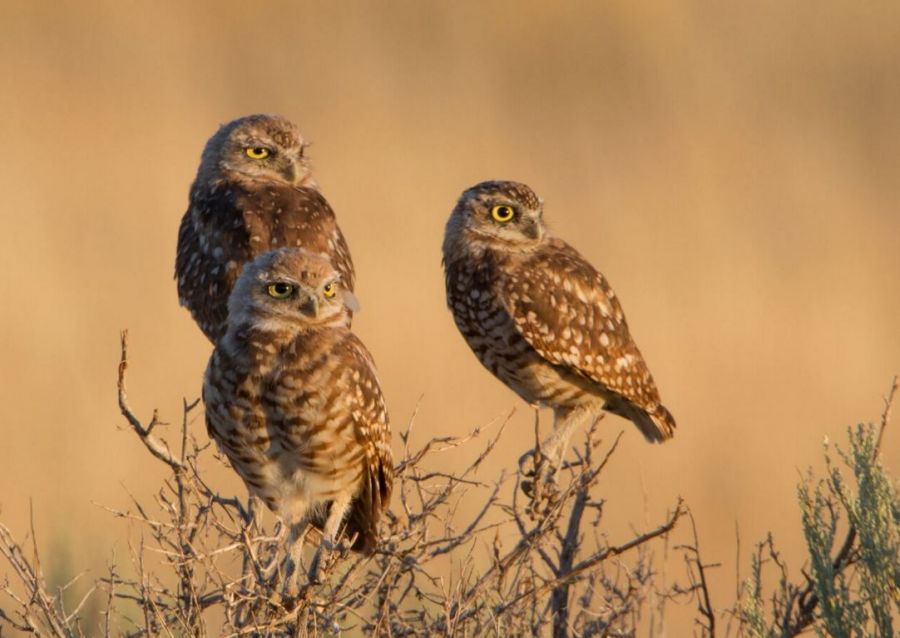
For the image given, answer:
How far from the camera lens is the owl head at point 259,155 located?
6574 mm

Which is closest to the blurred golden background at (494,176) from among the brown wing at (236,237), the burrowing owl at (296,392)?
the brown wing at (236,237)

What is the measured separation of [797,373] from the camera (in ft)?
41.7

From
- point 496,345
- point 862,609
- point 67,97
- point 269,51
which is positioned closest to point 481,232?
point 496,345

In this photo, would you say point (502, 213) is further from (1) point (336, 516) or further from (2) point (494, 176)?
(2) point (494, 176)

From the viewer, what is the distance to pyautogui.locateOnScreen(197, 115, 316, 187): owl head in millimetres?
6574

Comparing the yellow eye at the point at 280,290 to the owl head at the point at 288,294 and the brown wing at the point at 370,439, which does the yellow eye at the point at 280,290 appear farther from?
the brown wing at the point at 370,439

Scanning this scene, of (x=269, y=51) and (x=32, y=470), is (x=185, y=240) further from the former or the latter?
(x=269, y=51)

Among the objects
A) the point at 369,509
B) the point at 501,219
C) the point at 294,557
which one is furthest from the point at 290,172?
the point at 294,557

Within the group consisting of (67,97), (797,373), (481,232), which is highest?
(67,97)

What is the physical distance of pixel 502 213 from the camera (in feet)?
21.9

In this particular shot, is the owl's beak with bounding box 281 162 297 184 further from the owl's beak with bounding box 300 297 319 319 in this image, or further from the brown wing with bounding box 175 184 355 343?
the owl's beak with bounding box 300 297 319 319

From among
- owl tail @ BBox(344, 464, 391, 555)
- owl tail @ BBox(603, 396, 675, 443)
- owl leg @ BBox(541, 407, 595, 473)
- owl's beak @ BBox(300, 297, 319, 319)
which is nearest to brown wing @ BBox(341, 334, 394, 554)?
owl tail @ BBox(344, 464, 391, 555)

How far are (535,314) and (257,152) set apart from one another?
122 cm

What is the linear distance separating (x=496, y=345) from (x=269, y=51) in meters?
11.5
